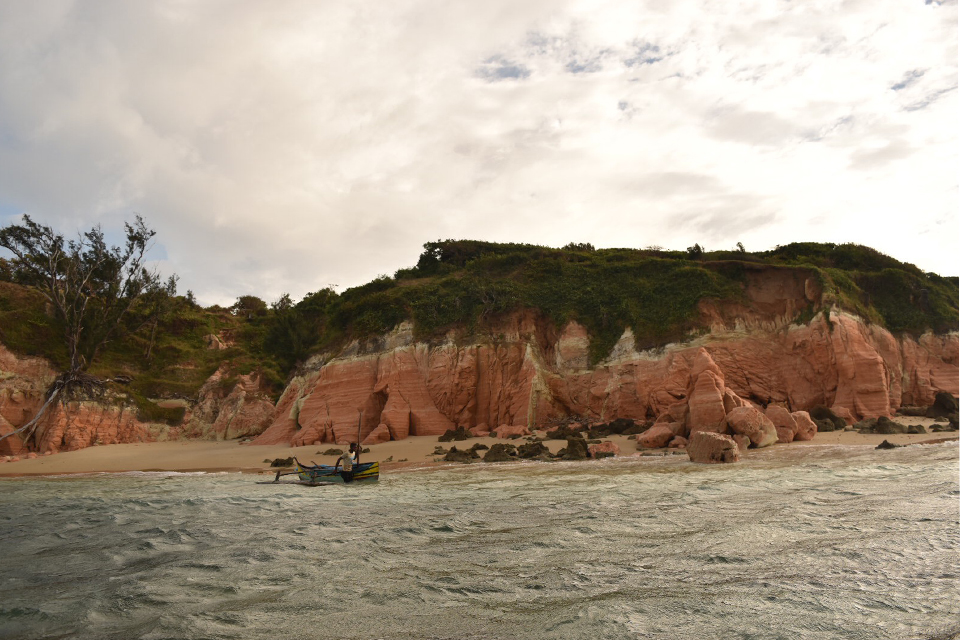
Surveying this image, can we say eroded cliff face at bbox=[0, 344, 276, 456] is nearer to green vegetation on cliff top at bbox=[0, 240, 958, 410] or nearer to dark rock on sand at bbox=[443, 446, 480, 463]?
green vegetation on cliff top at bbox=[0, 240, 958, 410]

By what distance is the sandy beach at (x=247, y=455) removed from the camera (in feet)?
71.9

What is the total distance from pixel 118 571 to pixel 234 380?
33439 mm

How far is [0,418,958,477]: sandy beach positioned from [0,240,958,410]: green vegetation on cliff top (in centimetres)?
716

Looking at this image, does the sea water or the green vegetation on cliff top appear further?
the green vegetation on cliff top

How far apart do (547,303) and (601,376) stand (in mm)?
6280

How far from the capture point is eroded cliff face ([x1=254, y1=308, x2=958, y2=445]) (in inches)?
1062

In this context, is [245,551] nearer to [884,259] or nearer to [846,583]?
[846,583]

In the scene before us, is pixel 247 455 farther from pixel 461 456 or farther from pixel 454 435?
pixel 461 456

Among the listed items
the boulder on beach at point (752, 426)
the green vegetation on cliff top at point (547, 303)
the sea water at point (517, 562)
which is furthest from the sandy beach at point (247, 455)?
the sea water at point (517, 562)

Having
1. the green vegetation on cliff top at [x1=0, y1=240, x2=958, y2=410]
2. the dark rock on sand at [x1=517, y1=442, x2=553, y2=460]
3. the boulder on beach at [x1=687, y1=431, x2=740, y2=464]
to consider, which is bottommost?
the dark rock on sand at [x1=517, y1=442, x2=553, y2=460]

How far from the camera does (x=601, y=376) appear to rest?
29.2 meters

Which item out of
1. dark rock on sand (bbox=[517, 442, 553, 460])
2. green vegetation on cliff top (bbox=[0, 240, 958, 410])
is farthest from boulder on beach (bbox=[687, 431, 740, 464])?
green vegetation on cliff top (bbox=[0, 240, 958, 410])

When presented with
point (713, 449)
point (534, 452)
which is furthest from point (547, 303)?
point (713, 449)

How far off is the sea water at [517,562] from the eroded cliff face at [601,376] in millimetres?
12972
